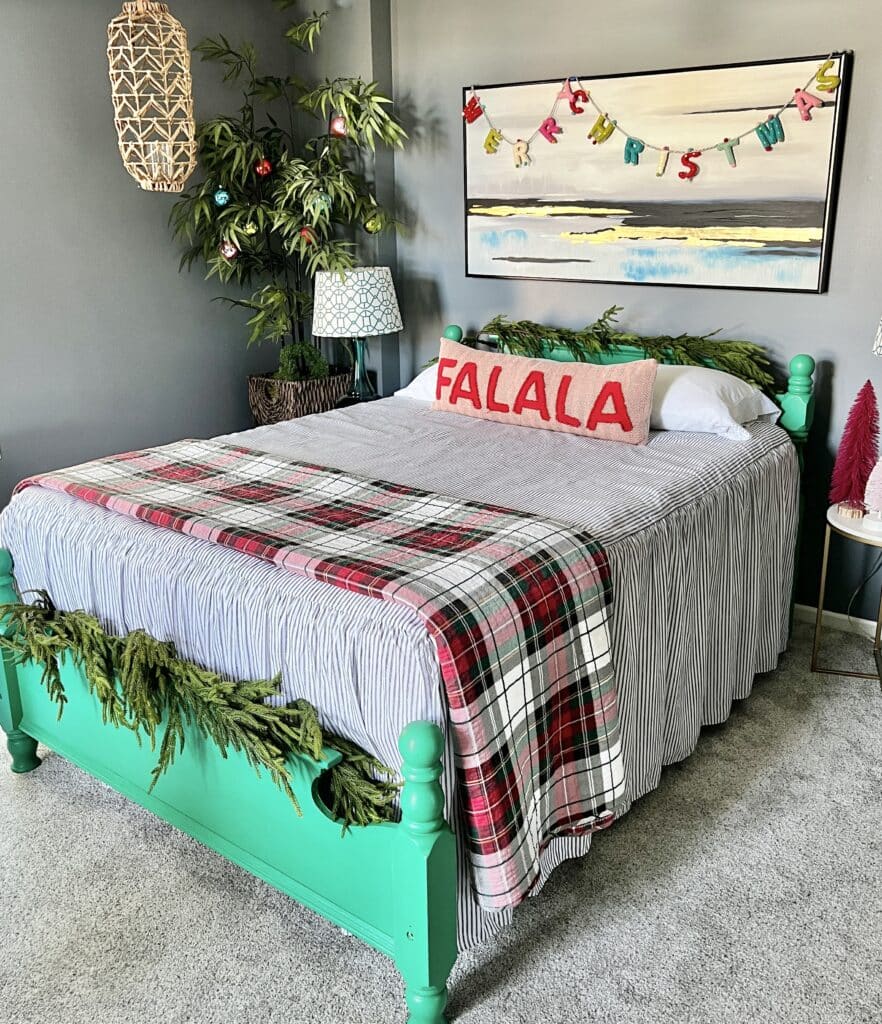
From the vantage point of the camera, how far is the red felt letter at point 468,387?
3.07m

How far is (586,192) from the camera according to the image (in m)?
3.34

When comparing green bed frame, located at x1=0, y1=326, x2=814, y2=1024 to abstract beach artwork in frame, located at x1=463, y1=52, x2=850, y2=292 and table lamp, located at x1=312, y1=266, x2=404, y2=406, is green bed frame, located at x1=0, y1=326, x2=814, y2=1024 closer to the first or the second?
table lamp, located at x1=312, y1=266, x2=404, y2=406

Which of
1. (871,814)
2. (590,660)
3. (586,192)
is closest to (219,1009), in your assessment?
(590,660)

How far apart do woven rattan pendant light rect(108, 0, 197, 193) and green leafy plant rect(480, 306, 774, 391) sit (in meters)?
1.23

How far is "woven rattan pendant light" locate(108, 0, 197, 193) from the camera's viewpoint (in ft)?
9.75

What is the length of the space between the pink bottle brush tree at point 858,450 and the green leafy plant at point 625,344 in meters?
0.30

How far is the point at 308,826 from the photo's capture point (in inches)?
70.0

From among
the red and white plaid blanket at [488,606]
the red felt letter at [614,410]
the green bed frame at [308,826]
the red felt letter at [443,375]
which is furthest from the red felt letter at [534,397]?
the green bed frame at [308,826]

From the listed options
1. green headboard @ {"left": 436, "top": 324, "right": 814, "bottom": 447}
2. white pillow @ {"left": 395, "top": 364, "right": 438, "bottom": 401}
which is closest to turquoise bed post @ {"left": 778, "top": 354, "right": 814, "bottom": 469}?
green headboard @ {"left": 436, "top": 324, "right": 814, "bottom": 447}

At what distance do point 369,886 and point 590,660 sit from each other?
612mm

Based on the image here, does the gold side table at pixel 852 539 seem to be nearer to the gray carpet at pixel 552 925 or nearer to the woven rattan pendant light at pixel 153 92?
the gray carpet at pixel 552 925

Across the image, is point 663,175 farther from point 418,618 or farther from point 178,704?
point 178,704

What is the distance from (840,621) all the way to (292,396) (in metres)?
2.18

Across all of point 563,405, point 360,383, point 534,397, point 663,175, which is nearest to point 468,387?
point 534,397
